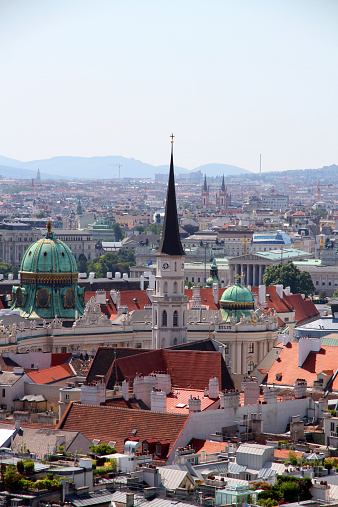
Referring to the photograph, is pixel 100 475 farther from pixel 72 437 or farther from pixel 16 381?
pixel 16 381

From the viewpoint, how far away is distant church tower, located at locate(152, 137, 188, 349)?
342ft

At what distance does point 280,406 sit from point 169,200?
32.7 m

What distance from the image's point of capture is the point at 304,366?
291ft

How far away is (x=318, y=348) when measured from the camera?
3548 inches

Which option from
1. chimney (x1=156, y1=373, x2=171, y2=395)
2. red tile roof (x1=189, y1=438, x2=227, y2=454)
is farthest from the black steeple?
red tile roof (x1=189, y1=438, x2=227, y2=454)

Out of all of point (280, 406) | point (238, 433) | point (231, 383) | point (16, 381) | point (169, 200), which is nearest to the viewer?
point (238, 433)

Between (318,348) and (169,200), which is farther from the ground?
(169,200)

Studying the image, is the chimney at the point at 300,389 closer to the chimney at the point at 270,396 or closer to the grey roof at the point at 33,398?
the chimney at the point at 270,396

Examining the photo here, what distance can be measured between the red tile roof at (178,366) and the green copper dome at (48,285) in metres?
31.6

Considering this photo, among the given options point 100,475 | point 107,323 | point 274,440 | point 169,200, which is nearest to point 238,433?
point 274,440

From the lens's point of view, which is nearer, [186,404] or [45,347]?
[186,404]

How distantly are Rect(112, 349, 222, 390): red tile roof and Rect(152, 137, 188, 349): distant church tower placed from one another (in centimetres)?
1982

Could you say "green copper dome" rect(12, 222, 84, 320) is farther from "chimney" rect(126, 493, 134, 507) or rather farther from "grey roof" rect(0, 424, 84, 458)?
"chimney" rect(126, 493, 134, 507)

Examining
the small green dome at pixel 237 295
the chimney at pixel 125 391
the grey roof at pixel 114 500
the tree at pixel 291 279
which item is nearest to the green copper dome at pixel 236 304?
the small green dome at pixel 237 295
